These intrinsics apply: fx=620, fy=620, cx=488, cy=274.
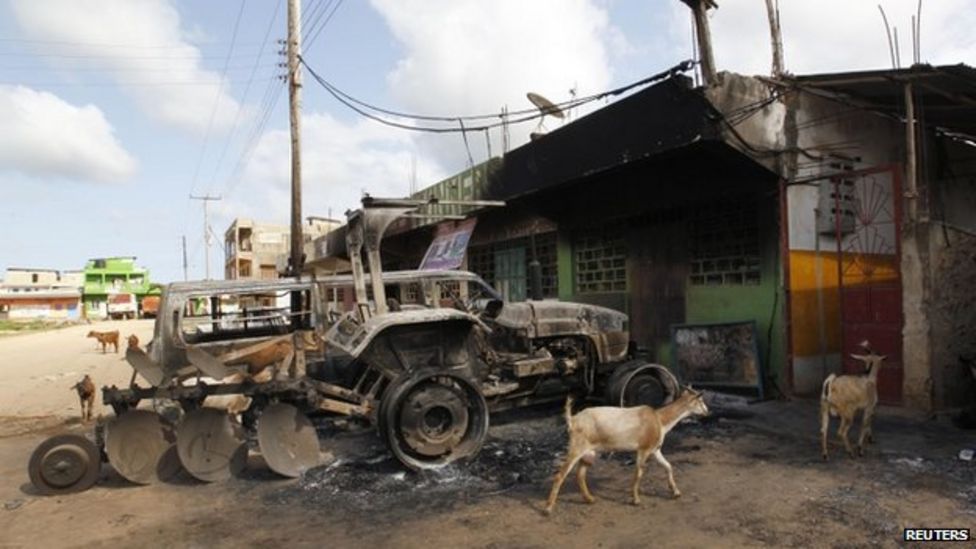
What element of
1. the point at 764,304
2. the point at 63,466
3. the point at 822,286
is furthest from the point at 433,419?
the point at 822,286

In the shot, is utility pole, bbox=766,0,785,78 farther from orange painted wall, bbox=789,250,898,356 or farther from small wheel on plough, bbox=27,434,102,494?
small wheel on plough, bbox=27,434,102,494

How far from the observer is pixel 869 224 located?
8.72 meters

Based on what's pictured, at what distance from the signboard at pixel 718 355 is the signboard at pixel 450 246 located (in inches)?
231

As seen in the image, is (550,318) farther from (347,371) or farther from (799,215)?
(799,215)

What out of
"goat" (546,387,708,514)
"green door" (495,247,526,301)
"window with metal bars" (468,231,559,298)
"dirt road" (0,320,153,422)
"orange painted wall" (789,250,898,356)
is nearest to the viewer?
"goat" (546,387,708,514)

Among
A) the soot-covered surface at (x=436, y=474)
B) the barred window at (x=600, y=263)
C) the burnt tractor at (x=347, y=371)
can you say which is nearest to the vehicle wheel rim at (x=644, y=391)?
the burnt tractor at (x=347, y=371)

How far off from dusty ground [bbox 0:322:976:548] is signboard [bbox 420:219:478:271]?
805 centimetres

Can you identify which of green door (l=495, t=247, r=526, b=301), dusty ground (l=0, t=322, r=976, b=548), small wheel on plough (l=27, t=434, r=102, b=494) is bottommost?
dusty ground (l=0, t=322, r=976, b=548)

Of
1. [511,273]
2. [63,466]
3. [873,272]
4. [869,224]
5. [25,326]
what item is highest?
[869,224]

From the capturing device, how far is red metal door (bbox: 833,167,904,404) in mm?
7469

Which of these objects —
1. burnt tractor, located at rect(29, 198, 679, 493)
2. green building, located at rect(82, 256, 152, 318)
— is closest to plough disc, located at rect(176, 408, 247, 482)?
burnt tractor, located at rect(29, 198, 679, 493)

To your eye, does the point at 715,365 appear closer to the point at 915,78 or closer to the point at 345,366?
the point at 915,78

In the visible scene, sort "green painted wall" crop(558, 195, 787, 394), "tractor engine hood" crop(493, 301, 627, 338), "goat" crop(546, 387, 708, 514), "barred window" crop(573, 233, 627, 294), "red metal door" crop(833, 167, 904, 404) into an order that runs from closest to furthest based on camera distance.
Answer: "goat" crop(546, 387, 708, 514)
"tractor engine hood" crop(493, 301, 627, 338)
"red metal door" crop(833, 167, 904, 404)
"green painted wall" crop(558, 195, 787, 394)
"barred window" crop(573, 233, 627, 294)

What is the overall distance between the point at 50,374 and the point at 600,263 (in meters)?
13.4
